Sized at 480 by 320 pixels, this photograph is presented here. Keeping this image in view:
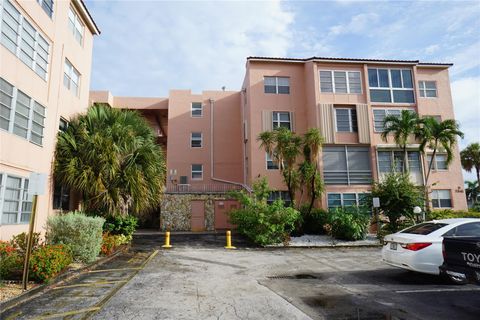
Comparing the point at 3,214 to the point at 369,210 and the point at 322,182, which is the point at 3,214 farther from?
the point at 369,210

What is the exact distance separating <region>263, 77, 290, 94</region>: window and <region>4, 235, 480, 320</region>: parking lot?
1449cm

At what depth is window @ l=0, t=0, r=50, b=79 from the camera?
9695 mm

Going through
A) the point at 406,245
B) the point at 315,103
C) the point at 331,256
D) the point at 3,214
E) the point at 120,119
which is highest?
the point at 315,103

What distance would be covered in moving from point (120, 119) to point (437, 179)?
2101 cm

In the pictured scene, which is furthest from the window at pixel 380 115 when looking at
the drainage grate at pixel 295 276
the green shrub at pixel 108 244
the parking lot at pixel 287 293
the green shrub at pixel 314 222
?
the green shrub at pixel 108 244

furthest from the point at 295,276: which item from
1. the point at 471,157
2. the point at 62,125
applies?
the point at 471,157

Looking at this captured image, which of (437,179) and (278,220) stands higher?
(437,179)

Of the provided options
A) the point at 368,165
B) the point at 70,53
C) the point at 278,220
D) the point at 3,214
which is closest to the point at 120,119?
the point at 70,53

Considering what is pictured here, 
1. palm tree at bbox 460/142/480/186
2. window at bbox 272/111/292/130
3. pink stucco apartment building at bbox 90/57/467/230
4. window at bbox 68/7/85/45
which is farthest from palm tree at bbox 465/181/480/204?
window at bbox 68/7/85/45

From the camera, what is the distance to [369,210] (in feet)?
60.5

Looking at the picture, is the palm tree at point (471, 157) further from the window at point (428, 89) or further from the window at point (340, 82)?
the window at point (340, 82)

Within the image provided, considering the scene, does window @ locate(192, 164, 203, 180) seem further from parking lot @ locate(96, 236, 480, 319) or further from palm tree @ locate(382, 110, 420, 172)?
parking lot @ locate(96, 236, 480, 319)

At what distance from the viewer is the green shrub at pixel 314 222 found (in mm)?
18453

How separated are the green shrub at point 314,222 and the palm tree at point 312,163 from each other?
1.27ft
